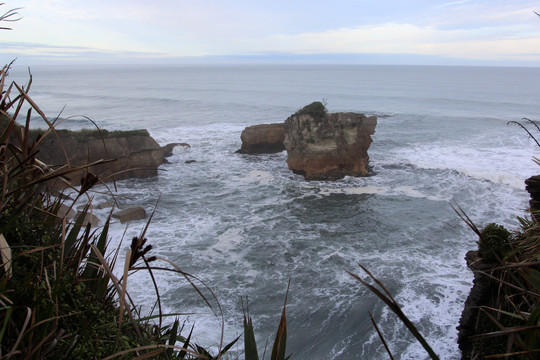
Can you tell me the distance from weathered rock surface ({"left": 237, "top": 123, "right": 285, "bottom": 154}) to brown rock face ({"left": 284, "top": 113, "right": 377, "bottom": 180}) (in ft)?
19.8

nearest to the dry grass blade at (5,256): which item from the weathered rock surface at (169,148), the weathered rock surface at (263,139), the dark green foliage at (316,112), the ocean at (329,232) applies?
the ocean at (329,232)

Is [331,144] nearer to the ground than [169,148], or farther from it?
farther from it

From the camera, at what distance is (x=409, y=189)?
22.4m

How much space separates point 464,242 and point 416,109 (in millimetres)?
44562

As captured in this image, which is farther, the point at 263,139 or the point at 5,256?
the point at 263,139

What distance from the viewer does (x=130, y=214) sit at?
17109 mm

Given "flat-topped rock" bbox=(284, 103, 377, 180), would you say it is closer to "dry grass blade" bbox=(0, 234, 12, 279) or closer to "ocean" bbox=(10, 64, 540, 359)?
"ocean" bbox=(10, 64, 540, 359)

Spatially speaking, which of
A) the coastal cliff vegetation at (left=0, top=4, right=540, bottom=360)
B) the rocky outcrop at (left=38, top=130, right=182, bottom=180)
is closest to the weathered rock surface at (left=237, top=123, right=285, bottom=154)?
the rocky outcrop at (left=38, top=130, right=182, bottom=180)

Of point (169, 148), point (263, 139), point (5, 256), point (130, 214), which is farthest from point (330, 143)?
point (5, 256)

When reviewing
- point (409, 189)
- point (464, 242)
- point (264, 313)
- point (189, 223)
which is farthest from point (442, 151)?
point (264, 313)

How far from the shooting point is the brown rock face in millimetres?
24109

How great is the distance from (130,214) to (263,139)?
1564 cm

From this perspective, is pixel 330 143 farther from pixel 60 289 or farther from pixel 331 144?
pixel 60 289

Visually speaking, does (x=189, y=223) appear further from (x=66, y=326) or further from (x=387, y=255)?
(x=66, y=326)
